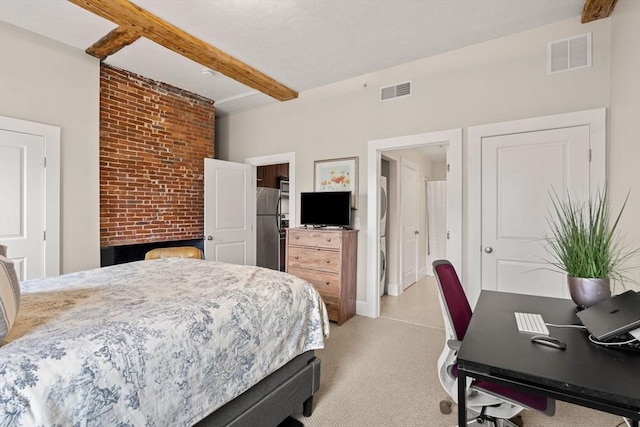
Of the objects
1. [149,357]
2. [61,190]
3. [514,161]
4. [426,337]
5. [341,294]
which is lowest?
[426,337]

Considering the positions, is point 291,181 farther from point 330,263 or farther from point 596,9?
point 596,9

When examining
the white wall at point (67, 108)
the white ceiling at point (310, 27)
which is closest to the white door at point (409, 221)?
the white ceiling at point (310, 27)

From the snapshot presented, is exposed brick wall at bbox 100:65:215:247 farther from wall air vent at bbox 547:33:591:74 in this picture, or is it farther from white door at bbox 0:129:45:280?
wall air vent at bbox 547:33:591:74

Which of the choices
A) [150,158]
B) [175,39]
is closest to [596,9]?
[175,39]

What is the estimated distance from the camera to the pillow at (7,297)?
942 millimetres

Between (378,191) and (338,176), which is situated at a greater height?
(338,176)

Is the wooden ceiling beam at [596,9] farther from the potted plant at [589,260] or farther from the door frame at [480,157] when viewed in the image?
the potted plant at [589,260]

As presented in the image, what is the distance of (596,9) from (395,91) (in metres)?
1.71

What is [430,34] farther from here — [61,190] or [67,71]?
[61,190]

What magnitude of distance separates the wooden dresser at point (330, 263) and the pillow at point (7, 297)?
2702 mm

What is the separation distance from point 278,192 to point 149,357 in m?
4.46

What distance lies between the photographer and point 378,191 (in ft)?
12.1

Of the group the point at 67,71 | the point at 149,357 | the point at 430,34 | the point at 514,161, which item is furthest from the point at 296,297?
the point at 67,71

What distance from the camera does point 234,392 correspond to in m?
1.38
